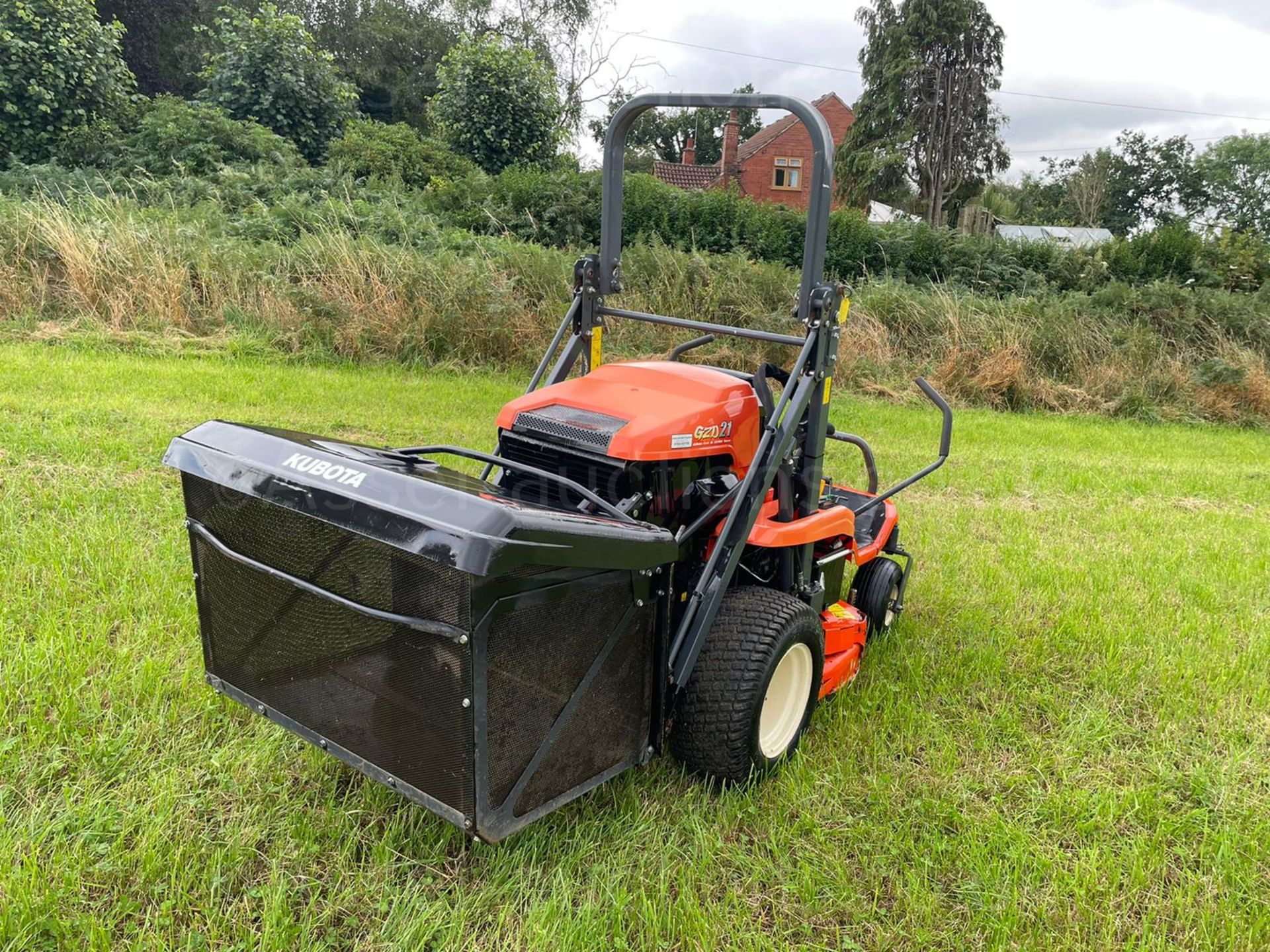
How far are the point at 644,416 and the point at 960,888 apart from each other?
139 cm

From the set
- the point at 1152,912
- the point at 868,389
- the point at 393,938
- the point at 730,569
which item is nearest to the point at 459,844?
the point at 393,938

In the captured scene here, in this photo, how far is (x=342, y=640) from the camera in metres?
1.90

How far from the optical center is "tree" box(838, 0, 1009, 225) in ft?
79.8

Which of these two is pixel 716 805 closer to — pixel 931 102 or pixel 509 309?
pixel 509 309

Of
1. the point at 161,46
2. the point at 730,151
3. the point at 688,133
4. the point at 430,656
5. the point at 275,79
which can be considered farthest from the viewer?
the point at 688,133

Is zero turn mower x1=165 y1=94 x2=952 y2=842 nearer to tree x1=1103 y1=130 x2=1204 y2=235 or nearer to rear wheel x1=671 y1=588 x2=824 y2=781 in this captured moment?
rear wheel x1=671 y1=588 x2=824 y2=781

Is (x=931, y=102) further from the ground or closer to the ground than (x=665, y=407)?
further from the ground

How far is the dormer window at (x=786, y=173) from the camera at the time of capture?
29531 mm

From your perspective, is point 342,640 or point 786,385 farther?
point 786,385

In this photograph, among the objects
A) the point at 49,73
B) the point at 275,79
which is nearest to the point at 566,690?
the point at 49,73

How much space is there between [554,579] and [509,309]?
6836 mm

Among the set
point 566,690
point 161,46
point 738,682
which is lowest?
point 738,682

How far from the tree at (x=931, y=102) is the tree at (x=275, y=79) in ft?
49.7

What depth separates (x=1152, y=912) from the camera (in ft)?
6.83
